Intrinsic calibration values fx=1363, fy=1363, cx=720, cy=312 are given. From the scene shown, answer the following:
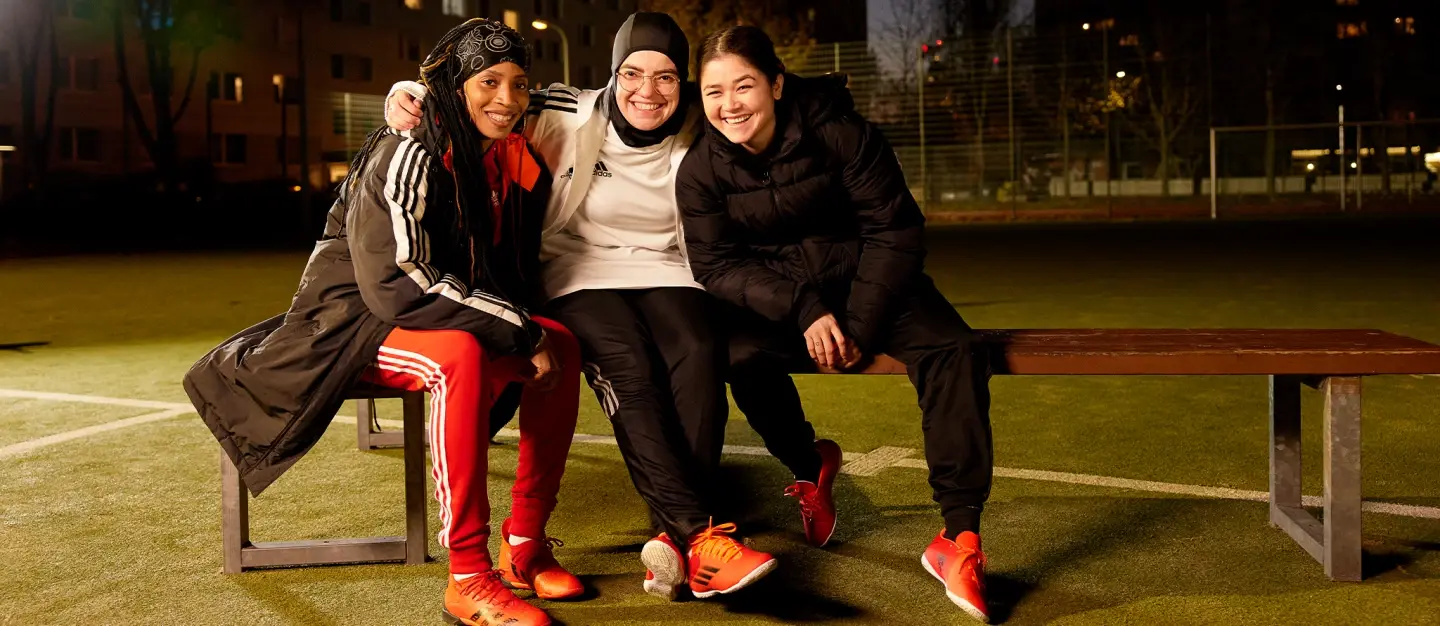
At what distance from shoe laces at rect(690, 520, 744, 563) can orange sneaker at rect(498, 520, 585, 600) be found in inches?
14.8

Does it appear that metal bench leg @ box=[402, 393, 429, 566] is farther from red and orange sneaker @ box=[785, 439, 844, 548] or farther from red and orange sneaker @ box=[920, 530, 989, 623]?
red and orange sneaker @ box=[920, 530, 989, 623]

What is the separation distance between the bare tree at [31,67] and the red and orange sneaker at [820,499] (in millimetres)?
44142

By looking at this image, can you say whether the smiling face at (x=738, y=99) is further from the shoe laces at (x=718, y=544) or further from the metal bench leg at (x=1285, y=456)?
the metal bench leg at (x=1285, y=456)

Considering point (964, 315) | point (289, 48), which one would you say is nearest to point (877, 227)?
point (964, 315)

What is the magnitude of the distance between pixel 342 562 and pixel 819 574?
1329 mm

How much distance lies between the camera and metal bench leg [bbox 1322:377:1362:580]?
354 cm

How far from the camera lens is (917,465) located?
5070 millimetres

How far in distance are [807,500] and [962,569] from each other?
2.60 feet

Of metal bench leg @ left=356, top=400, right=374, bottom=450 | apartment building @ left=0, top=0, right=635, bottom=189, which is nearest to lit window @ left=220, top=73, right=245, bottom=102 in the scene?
apartment building @ left=0, top=0, right=635, bottom=189

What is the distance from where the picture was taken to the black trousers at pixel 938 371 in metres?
3.49

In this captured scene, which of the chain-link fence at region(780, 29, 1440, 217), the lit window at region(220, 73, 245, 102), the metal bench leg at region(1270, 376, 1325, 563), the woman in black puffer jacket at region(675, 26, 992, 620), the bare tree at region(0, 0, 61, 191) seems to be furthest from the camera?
the lit window at region(220, 73, 245, 102)

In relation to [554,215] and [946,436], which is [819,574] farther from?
[554,215]

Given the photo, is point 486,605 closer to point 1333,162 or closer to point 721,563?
point 721,563

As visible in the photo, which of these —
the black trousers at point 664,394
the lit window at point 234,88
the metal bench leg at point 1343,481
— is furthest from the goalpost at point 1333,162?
the lit window at point 234,88
